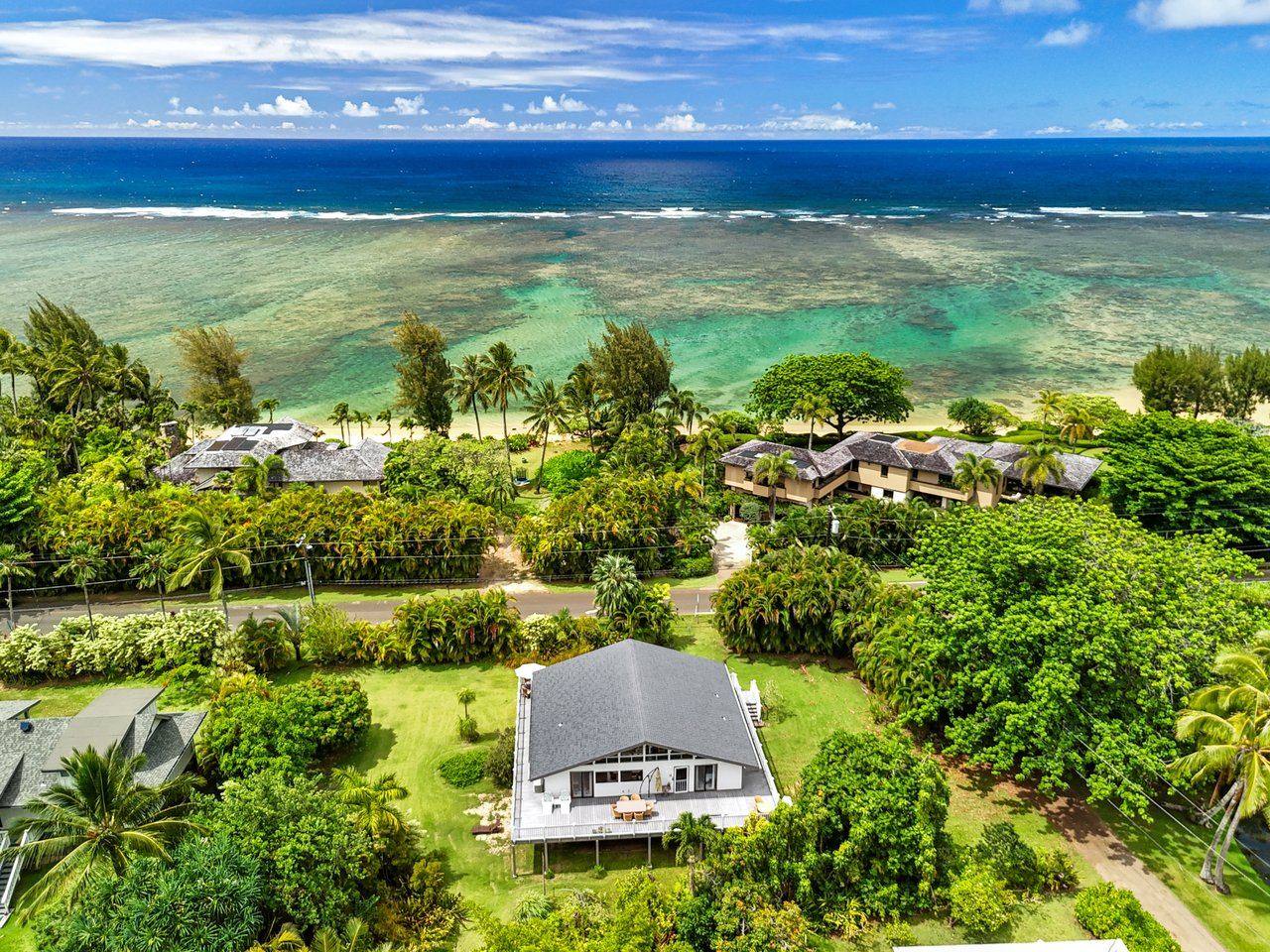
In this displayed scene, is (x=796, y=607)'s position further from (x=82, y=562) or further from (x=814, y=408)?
(x=82, y=562)

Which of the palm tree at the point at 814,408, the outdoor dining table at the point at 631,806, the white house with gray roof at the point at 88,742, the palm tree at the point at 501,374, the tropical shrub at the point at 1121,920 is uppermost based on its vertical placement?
the palm tree at the point at 501,374

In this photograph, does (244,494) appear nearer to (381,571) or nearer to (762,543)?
(381,571)

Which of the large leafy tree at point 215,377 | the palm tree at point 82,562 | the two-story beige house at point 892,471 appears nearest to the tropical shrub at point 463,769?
the palm tree at point 82,562

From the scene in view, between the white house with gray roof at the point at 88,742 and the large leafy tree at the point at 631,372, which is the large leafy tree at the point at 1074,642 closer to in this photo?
the white house with gray roof at the point at 88,742

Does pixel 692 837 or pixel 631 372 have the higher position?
pixel 631 372

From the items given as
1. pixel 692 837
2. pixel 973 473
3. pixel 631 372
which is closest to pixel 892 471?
pixel 973 473

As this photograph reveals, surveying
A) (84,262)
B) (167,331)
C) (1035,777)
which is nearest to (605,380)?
(1035,777)
